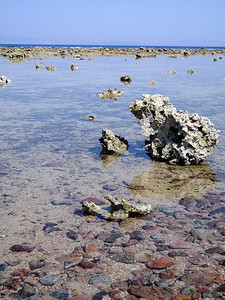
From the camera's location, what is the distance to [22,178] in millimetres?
6898

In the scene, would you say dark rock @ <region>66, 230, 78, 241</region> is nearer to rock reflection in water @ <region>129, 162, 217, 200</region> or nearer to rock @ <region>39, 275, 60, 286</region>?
rock @ <region>39, 275, 60, 286</region>

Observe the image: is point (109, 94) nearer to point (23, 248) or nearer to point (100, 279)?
point (23, 248)

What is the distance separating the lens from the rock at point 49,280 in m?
3.88

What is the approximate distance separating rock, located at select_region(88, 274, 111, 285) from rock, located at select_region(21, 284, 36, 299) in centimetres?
64

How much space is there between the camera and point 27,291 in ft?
12.2

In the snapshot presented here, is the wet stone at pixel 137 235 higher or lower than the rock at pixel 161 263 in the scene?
higher

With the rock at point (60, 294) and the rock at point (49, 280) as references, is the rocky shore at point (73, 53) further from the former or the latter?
the rock at point (60, 294)

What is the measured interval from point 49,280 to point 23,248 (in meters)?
0.77

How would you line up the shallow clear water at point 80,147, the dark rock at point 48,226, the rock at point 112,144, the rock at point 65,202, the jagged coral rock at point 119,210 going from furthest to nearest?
the rock at point 112,144
the shallow clear water at point 80,147
the rock at point 65,202
the jagged coral rock at point 119,210
the dark rock at point 48,226

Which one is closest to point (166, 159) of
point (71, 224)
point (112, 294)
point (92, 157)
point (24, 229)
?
point (92, 157)

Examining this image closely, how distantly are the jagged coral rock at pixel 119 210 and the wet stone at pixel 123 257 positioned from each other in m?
1.00

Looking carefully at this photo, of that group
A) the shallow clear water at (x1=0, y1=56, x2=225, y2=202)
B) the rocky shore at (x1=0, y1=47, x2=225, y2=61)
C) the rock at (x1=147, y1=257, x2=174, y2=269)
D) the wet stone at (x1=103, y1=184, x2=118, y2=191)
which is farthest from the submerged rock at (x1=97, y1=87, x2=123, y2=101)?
the rocky shore at (x1=0, y1=47, x2=225, y2=61)

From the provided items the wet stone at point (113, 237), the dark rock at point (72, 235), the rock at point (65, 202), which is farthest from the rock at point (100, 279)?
the rock at point (65, 202)

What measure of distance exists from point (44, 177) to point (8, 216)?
172cm
